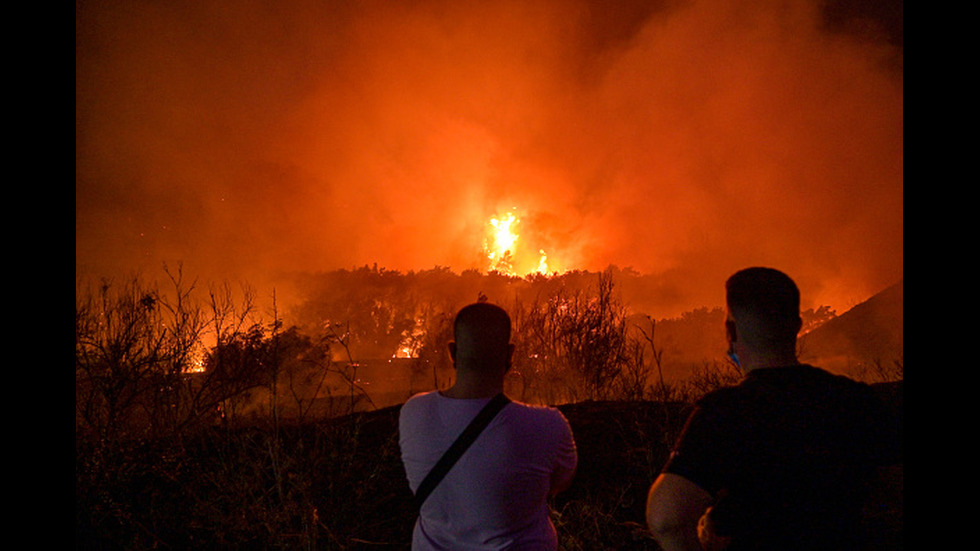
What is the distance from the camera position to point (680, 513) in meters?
1.93

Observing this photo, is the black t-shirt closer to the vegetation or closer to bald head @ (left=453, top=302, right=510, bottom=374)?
bald head @ (left=453, top=302, right=510, bottom=374)

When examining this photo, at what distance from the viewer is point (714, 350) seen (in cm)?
4747

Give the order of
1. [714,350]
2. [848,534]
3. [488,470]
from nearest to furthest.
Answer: [848,534] → [488,470] → [714,350]

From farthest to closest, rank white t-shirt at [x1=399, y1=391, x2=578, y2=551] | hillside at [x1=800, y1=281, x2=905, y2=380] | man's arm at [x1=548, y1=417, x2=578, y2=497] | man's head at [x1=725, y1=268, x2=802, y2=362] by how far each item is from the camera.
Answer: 1. hillside at [x1=800, y1=281, x2=905, y2=380]
2. man's arm at [x1=548, y1=417, x2=578, y2=497]
3. white t-shirt at [x1=399, y1=391, x2=578, y2=551]
4. man's head at [x1=725, y1=268, x2=802, y2=362]

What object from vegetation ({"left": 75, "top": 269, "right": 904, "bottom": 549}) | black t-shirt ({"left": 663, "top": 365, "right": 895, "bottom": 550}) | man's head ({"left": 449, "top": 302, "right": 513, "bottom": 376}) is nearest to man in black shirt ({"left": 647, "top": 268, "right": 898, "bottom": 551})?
black t-shirt ({"left": 663, "top": 365, "right": 895, "bottom": 550})

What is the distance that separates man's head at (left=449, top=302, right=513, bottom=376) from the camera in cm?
244

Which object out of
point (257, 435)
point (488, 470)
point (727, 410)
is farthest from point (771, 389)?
point (257, 435)

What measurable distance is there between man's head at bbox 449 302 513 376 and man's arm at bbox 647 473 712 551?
0.87m

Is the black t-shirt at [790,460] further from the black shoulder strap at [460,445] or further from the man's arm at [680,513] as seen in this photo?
the black shoulder strap at [460,445]

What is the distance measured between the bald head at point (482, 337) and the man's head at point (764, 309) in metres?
0.99

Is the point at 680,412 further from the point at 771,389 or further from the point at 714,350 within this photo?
the point at 714,350

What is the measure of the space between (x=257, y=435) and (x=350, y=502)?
2598 mm

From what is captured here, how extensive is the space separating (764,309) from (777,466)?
601 mm

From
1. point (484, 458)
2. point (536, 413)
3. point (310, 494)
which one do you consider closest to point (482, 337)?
point (536, 413)
